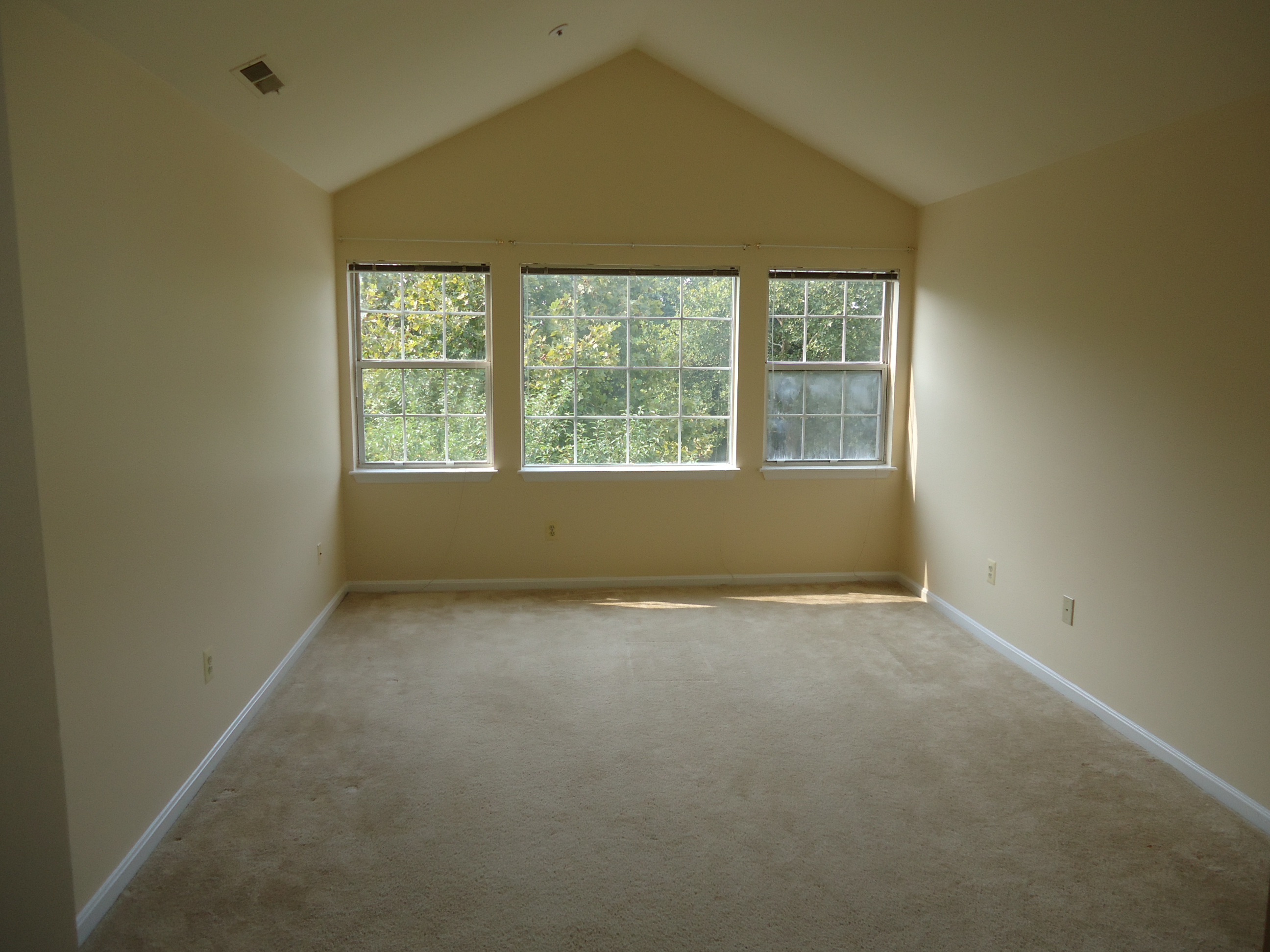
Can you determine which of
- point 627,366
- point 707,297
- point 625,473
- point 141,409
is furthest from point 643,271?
point 141,409

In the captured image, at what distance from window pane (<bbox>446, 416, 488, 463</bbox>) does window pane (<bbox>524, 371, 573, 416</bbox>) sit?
0.30 m

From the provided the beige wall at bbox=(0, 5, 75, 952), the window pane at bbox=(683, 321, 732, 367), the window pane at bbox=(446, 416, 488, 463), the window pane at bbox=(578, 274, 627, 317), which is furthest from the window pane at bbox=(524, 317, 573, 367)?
the beige wall at bbox=(0, 5, 75, 952)

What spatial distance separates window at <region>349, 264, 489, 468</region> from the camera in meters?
4.83

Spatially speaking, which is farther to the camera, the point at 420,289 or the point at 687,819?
the point at 420,289

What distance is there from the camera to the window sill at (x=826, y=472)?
514cm

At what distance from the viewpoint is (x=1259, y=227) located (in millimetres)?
2602


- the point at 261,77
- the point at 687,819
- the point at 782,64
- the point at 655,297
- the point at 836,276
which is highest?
the point at 782,64

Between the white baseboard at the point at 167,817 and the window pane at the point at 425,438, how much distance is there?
4.80 feet

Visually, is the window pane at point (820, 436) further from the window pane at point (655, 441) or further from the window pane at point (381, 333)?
the window pane at point (381, 333)

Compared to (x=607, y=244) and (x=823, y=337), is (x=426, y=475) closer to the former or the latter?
(x=607, y=244)

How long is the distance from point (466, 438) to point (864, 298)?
258 centimetres

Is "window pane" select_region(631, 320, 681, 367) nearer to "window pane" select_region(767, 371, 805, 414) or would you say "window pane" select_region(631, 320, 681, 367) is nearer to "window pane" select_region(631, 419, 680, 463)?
"window pane" select_region(631, 419, 680, 463)

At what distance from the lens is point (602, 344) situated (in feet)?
16.4

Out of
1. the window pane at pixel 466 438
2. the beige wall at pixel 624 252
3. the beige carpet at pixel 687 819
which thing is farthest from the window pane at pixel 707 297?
the beige carpet at pixel 687 819
